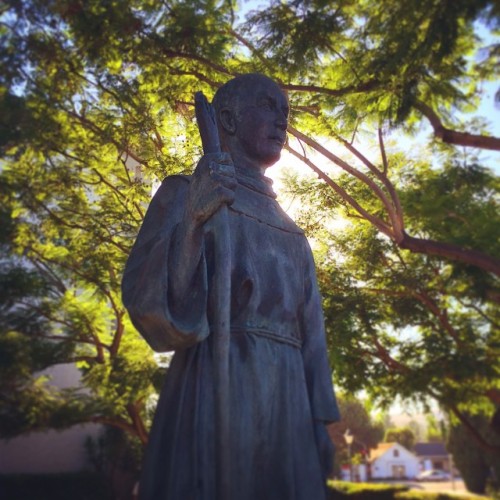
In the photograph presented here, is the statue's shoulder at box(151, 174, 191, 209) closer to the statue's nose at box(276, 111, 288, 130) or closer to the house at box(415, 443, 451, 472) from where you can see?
the statue's nose at box(276, 111, 288, 130)

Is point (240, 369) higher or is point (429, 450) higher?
point (429, 450)

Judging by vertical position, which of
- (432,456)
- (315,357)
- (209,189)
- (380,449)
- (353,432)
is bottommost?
(315,357)

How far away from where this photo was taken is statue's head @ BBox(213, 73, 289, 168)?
2.97m

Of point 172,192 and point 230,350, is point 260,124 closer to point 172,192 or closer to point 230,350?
point 172,192

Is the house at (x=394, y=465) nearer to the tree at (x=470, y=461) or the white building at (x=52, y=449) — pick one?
the tree at (x=470, y=461)

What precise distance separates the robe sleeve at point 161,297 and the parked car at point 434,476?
227ft

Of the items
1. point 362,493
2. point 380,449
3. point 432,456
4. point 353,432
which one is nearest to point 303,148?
point 362,493

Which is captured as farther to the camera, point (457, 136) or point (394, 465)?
point (394, 465)

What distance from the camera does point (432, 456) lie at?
7450 cm

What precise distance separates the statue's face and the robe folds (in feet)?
0.98

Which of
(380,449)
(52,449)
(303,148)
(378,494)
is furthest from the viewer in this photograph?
(380,449)

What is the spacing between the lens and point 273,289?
104 inches

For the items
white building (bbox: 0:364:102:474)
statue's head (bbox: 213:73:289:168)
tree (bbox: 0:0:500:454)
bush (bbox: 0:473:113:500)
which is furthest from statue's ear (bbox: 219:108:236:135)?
white building (bbox: 0:364:102:474)

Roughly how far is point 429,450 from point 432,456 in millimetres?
916
